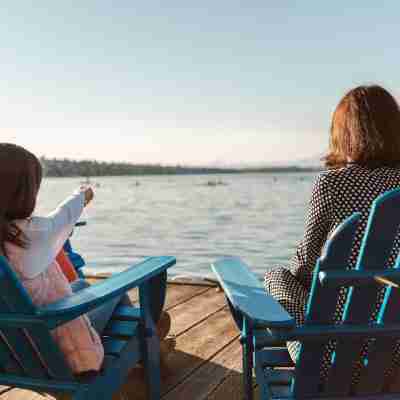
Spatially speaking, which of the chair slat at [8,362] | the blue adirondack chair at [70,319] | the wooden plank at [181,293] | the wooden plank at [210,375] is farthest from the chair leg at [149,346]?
the wooden plank at [181,293]

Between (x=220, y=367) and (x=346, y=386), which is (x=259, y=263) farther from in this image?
(x=346, y=386)

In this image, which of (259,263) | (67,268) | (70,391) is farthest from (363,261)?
(259,263)

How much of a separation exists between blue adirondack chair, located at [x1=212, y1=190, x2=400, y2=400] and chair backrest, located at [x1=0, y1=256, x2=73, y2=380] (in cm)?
62

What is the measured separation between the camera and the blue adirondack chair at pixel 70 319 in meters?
1.72

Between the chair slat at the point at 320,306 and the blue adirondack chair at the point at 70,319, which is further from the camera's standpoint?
the blue adirondack chair at the point at 70,319

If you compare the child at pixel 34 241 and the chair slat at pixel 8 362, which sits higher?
the child at pixel 34 241

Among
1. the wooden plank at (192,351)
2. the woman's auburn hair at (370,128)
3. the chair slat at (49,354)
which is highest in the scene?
the woman's auburn hair at (370,128)

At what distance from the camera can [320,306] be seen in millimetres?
1628

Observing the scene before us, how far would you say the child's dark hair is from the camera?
1846mm

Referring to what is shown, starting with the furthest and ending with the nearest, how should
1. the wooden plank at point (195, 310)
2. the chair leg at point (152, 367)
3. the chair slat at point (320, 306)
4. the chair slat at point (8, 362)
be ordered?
the wooden plank at point (195, 310), the chair leg at point (152, 367), the chair slat at point (8, 362), the chair slat at point (320, 306)

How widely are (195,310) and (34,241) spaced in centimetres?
236

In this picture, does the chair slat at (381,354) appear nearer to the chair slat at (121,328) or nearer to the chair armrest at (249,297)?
the chair armrest at (249,297)

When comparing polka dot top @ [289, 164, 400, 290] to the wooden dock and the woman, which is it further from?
the wooden dock

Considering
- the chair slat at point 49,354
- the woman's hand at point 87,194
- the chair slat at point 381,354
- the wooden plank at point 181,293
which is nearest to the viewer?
the chair slat at point 381,354
